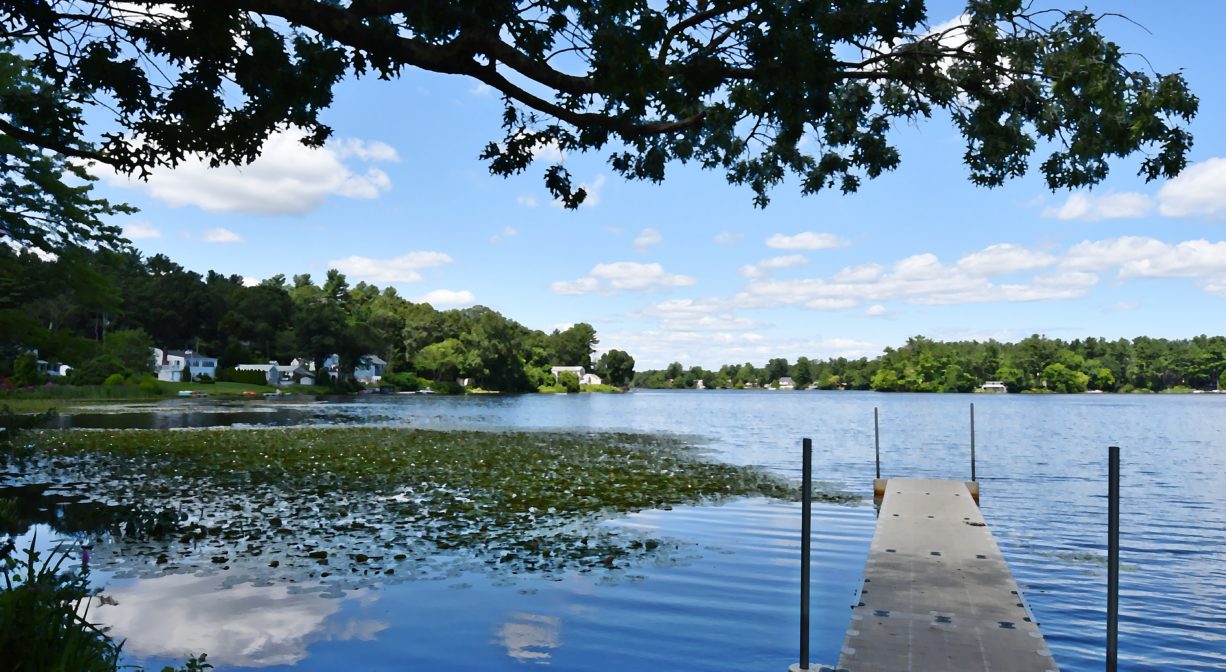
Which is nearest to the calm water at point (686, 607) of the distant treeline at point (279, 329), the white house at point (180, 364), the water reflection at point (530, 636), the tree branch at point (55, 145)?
the water reflection at point (530, 636)

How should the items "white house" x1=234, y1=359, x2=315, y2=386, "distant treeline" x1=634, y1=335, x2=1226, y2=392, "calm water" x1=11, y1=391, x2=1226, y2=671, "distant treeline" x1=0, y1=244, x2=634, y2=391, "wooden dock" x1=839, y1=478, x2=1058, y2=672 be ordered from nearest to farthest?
1. "wooden dock" x1=839, y1=478, x2=1058, y2=672
2. "calm water" x1=11, y1=391, x2=1226, y2=671
3. "distant treeline" x1=0, y1=244, x2=634, y2=391
4. "white house" x1=234, y1=359, x2=315, y2=386
5. "distant treeline" x1=634, y1=335, x2=1226, y2=392

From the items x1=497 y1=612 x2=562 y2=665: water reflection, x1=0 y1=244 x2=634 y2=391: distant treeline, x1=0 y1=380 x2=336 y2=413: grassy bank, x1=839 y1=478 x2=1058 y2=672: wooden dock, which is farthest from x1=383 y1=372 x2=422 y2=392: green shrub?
x1=497 y1=612 x2=562 y2=665: water reflection

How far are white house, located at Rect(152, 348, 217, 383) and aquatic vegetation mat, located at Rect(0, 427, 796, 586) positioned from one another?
278 feet

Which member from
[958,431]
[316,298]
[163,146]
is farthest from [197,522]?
[316,298]

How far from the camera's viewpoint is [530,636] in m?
8.58

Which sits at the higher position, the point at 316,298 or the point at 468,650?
the point at 316,298

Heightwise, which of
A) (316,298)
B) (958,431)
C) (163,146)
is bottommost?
(958,431)

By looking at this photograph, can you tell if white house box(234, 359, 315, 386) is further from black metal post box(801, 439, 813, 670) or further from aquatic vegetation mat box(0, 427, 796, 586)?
black metal post box(801, 439, 813, 670)

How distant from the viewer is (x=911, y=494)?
16.8m

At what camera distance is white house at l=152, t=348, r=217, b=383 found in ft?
344

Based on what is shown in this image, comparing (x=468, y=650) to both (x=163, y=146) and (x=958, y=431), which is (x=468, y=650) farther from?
(x=958, y=431)

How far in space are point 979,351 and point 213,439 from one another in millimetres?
191328

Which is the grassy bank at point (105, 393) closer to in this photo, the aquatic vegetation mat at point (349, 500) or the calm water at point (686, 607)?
the aquatic vegetation mat at point (349, 500)

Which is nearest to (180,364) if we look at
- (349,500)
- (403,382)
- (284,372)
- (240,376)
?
(240,376)
